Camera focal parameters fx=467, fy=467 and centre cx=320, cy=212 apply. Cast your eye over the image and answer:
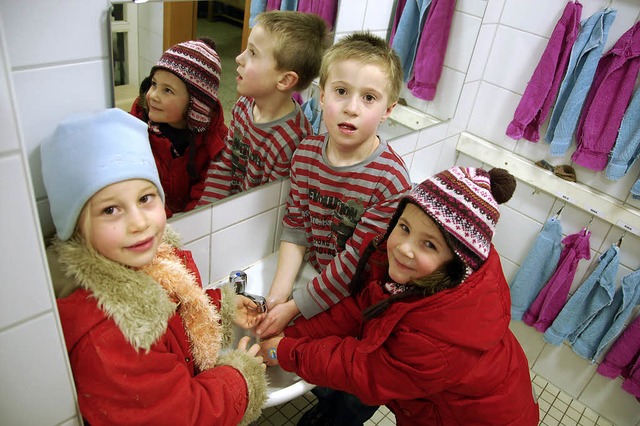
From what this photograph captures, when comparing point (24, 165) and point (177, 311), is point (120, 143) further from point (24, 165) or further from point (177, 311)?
point (177, 311)

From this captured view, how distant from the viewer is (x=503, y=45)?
1.78 metres

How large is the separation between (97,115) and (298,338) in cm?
68

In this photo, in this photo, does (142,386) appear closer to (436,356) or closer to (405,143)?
(436,356)

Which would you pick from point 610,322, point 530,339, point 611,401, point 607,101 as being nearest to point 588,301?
point 610,322

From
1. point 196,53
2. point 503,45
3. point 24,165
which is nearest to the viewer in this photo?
point 24,165

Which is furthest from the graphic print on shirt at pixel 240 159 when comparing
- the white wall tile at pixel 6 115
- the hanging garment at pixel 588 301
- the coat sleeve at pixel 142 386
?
the hanging garment at pixel 588 301

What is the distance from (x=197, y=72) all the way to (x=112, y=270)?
506 millimetres

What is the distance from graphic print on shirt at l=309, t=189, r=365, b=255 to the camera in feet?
4.01

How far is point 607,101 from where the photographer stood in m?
1.57

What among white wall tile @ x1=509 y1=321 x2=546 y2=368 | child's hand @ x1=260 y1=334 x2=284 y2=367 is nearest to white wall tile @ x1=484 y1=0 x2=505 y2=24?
white wall tile @ x1=509 y1=321 x2=546 y2=368

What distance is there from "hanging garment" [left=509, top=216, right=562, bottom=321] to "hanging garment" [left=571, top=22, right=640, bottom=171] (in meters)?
0.30

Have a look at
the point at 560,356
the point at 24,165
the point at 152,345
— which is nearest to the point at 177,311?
the point at 152,345

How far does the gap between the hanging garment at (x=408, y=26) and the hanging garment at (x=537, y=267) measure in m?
0.87

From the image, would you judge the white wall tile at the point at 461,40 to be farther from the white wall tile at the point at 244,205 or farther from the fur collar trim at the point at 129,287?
the fur collar trim at the point at 129,287
